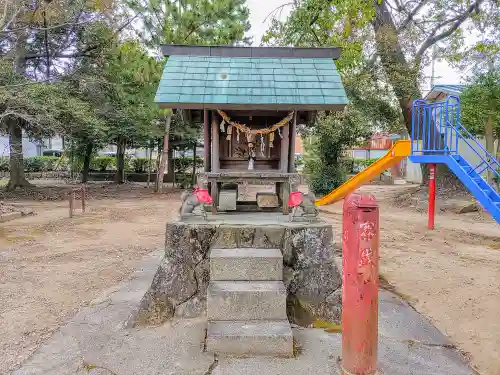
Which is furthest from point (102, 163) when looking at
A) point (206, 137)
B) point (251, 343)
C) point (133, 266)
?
point (251, 343)

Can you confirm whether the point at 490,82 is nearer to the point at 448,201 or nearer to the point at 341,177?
the point at 448,201

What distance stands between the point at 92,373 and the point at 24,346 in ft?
3.35

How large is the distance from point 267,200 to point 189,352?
307cm

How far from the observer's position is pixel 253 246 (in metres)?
4.43

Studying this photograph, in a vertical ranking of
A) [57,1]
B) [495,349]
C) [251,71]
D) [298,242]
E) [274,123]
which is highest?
[57,1]

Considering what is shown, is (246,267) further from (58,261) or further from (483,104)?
(483,104)

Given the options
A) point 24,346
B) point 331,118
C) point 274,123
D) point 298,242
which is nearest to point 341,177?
point 331,118

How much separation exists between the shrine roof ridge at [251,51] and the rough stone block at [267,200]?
210cm

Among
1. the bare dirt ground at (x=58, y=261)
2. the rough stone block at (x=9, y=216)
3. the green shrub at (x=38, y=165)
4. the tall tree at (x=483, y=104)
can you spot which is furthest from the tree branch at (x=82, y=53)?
the green shrub at (x=38, y=165)

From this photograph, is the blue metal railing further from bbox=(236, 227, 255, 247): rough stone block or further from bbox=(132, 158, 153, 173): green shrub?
bbox=(132, 158, 153, 173): green shrub

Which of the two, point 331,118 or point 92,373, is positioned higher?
→ point 331,118

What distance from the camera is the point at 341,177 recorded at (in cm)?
1761

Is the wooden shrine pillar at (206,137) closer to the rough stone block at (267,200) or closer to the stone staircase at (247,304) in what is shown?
the rough stone block at (267,200)

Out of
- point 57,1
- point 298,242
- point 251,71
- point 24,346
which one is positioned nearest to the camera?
point 24,346
